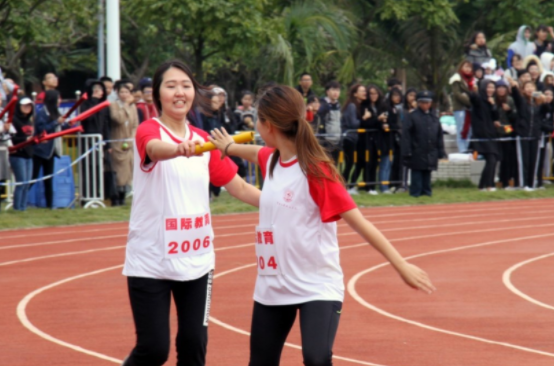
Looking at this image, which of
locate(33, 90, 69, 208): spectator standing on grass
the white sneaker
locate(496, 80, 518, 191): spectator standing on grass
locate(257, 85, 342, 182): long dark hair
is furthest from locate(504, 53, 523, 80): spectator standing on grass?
locate(257, 85, 342, 182): long dark hair

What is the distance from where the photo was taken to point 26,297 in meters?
9.20

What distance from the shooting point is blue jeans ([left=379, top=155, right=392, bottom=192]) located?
18906 mm

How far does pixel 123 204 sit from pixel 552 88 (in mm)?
9002

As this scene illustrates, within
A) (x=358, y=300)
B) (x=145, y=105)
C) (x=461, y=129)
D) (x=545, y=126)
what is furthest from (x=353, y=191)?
(x=358, y=300)

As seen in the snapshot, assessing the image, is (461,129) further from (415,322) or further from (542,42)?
(415,322)

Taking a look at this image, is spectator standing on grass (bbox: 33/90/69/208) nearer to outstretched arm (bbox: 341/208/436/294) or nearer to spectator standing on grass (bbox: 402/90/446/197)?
spectator standing on grass (bbox: 402/90/446/197)

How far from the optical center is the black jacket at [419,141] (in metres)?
18.2

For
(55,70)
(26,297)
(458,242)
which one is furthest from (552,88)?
(55,70)

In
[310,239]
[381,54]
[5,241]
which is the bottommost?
[5,241]

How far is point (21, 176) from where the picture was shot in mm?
15234

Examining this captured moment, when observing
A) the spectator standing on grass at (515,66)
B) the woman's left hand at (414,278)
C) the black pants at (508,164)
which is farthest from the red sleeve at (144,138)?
the spectator standing on grass at (515,66)

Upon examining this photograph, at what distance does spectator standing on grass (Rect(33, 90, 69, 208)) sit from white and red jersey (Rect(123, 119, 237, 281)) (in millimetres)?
10535

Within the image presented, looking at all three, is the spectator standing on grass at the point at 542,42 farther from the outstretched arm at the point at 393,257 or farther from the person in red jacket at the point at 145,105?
the outstretched arm at the point at 393,257

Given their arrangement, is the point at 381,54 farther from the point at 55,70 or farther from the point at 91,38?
the point at 55,70
